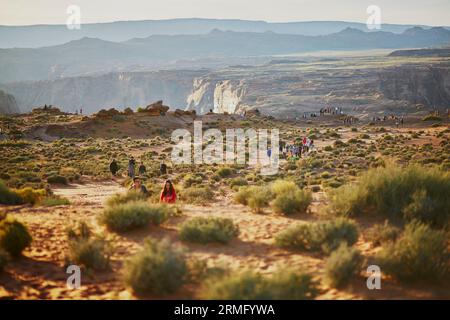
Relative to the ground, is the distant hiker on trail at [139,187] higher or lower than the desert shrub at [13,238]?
lower

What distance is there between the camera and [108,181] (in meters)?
24.1

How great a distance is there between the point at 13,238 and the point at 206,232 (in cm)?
357

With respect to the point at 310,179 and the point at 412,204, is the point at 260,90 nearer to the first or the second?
the point at 310,179

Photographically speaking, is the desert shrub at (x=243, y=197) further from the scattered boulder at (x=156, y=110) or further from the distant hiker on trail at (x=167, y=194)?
the scattered boulder at (x=156, y=110)

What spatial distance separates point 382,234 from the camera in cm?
783

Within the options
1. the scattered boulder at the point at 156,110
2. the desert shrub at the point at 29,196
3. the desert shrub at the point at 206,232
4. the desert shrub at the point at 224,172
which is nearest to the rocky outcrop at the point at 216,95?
the scattered boulder at the point at 156,110

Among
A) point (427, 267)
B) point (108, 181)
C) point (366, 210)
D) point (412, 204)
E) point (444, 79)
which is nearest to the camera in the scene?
point (427, 267)

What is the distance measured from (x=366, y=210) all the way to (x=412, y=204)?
1.14 metres

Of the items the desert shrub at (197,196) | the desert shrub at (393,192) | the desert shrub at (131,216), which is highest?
the desert shrub at (393,192)

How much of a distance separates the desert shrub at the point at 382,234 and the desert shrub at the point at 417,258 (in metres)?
0.88

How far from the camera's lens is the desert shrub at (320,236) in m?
7.69

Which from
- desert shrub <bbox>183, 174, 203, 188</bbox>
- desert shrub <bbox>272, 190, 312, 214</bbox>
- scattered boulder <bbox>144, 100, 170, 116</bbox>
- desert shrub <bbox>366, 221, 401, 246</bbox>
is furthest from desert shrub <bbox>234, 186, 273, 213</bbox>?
scattered boulder <bbox>144, 100, 170, 116</bbox>
